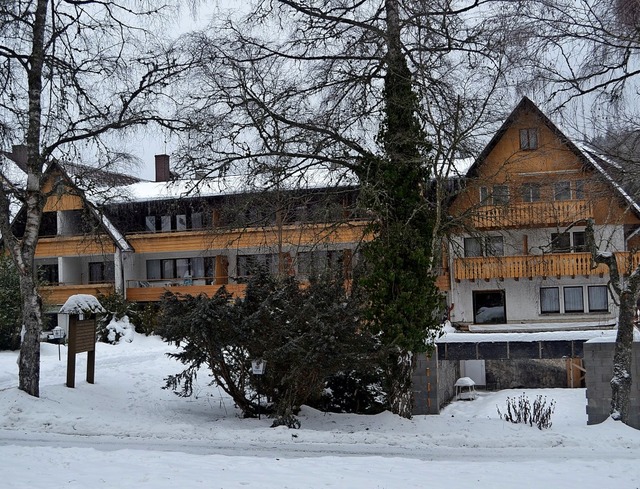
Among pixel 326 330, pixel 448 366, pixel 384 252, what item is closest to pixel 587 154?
pixel 384 252

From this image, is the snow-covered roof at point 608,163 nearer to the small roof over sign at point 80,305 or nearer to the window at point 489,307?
the small roof over sign at point 80,305

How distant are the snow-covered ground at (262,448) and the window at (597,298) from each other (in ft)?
75.5

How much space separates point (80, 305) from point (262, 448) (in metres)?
7.41

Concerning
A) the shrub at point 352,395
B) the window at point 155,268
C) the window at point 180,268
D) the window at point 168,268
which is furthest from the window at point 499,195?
the window at point 155,268

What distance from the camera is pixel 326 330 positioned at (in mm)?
13062

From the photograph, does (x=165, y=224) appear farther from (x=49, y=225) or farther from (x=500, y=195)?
(x=500, y=195)

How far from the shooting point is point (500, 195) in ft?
53.0

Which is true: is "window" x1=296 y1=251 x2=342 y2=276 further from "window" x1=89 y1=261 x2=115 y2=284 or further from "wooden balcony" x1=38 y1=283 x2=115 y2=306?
"window" x1=89 y1=261 x2=115 y2=284

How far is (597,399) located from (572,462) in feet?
15.0

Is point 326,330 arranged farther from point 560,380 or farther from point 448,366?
point 560,380

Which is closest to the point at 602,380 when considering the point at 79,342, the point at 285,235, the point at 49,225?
the point at 285,235

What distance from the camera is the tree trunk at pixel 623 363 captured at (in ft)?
45.7

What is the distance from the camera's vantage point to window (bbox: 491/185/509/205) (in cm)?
1619

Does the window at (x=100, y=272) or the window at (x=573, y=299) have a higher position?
the window at (x=100, y=272)
